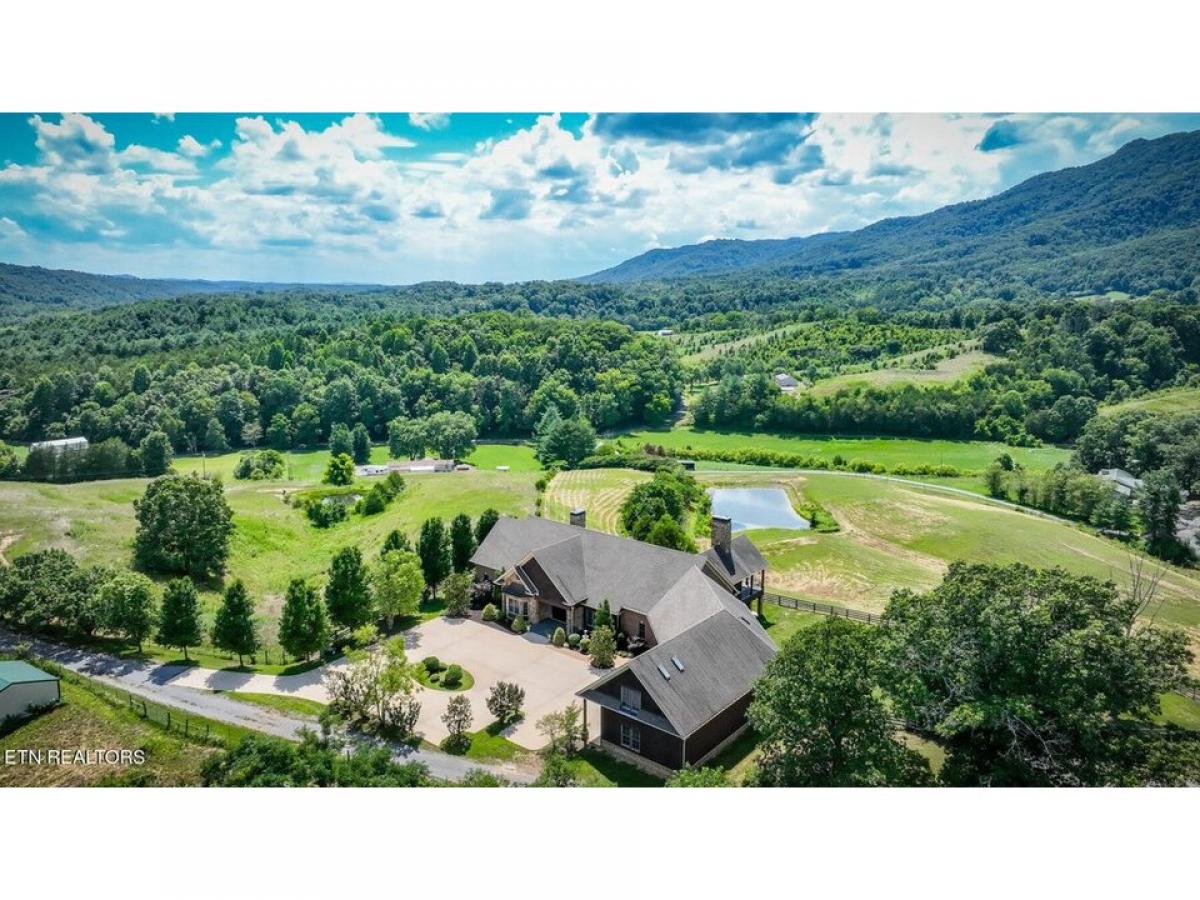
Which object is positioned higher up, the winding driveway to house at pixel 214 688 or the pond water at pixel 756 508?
the pond water at pixel 756 508

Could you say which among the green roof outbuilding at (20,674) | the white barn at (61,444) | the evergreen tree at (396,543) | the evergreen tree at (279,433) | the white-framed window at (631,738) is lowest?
the white-framed window at (631,738)

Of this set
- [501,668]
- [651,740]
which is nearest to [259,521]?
[501,668]

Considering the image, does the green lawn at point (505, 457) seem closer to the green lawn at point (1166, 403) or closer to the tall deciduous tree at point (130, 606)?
the tall deciduous tree at point (130, 606)

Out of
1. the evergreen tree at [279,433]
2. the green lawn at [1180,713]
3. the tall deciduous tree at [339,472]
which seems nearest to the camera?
the green lawn at [1180,713]

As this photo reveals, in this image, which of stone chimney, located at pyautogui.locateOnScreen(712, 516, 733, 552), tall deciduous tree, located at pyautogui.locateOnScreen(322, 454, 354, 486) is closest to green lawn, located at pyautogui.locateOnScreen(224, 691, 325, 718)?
stone chimney, located at pyautogui.locateOnScreen(712, 516, 733, 552)

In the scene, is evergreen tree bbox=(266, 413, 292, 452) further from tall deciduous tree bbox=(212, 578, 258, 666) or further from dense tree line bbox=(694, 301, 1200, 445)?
dense tree line bbox=(694, 301, 1200, 445)

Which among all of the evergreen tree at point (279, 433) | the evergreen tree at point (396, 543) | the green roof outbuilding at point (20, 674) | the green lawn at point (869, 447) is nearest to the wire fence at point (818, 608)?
the green lawn at point (869, 447)

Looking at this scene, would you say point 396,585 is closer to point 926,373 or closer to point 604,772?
point 604,772
